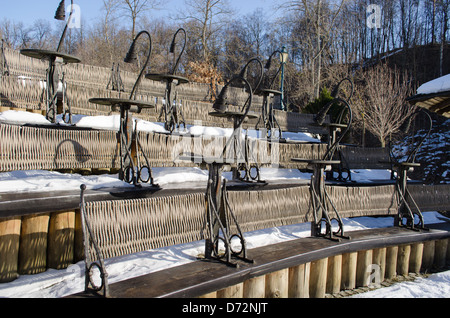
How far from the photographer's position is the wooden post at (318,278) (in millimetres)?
3550

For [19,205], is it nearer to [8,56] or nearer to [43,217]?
[43,217]

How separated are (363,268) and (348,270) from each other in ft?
0.82

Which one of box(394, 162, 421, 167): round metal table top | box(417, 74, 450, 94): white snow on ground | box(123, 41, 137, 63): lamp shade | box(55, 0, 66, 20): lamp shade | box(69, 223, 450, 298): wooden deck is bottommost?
box(69, 223, 450, 298): wooden deck

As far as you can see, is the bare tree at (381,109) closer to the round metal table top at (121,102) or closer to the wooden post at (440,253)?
the wooden post at (440,253)

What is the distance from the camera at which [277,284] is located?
10.4 feet

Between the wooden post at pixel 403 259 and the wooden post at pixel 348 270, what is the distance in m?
0.86

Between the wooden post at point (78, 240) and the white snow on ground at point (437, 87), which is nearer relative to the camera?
the wooden post at point (78, 240)

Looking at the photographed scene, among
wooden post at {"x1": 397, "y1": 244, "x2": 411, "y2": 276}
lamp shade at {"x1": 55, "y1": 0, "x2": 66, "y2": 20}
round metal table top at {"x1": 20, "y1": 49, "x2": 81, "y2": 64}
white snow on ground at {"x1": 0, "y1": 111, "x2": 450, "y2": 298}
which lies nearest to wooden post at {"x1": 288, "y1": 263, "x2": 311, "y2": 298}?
white snow on ground at {"x1": 0, "y1": 111, "x2": 450, "y2": 298}

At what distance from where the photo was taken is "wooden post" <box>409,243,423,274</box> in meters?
4.51

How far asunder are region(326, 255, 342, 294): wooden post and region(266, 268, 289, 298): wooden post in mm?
732

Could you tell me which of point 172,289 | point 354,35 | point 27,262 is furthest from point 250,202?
point 354,35

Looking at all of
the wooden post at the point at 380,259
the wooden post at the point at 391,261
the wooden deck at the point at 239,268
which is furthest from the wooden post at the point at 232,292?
the wooden post at the point at 391,261

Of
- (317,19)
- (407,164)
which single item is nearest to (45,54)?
(407,164)

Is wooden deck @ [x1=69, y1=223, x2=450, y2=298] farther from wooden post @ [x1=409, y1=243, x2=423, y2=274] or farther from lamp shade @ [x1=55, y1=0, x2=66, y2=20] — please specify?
lamp shade @ [x1=55, y1=0, x2=66, y2=20]
